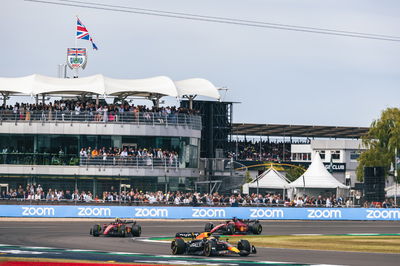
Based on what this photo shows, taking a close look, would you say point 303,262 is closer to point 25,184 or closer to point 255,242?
point 255,242

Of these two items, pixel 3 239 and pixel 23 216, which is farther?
pixel 23 216

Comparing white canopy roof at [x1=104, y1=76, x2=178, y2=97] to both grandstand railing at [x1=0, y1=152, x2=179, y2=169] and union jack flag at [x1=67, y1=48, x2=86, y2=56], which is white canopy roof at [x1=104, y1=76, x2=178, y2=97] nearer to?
grandstand railing at [x1=0, y1=152, x2=179, y2=169]

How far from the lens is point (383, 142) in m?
85.4

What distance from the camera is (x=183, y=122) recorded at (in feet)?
211

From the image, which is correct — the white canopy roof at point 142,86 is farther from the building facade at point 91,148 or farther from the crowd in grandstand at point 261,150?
the crowd in grandstand at point 261,150

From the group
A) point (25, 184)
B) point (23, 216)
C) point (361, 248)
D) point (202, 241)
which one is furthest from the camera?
point (25, 184)

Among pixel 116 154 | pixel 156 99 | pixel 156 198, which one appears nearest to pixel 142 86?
pixel 156 99

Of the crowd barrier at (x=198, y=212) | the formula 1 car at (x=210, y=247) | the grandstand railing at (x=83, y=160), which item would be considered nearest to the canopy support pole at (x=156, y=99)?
the grandstand railing at (x=83, y=160)

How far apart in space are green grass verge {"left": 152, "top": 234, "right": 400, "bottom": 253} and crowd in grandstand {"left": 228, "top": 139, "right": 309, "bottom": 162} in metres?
66.5

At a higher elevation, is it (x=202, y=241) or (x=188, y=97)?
(x=188, y=97)

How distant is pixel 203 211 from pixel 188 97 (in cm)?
1598

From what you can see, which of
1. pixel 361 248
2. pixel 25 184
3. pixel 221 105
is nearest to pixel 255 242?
pixel 361 248

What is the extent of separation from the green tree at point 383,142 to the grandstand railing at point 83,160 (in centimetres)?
2990

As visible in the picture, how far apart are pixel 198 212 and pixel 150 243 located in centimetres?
2153
